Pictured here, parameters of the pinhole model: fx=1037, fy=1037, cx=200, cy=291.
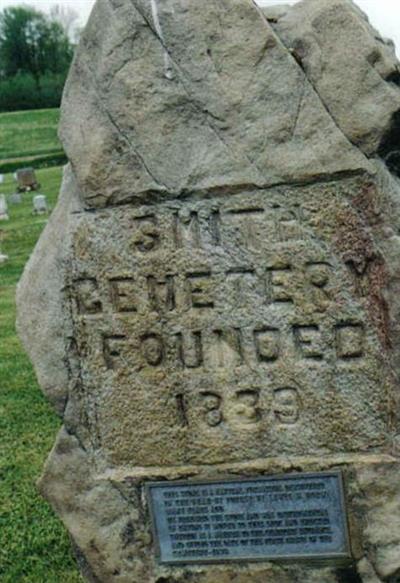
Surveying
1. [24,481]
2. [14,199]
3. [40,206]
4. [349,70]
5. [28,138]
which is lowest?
[28,138]

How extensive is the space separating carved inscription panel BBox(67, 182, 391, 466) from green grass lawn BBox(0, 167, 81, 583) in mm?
A: 1144

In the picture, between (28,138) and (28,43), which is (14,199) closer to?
(28,138)

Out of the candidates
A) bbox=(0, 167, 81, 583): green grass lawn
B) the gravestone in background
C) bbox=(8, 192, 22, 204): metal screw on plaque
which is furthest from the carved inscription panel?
bbox=(8, 192, 22, 204): metal screw on plaque

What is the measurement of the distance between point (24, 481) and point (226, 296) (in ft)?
8.39

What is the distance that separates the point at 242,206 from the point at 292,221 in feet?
0.61

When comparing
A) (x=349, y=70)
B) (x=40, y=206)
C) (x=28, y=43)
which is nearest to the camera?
(x=349, y=70)

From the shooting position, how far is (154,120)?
369 centimetres

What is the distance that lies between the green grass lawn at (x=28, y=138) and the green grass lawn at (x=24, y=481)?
24.6m

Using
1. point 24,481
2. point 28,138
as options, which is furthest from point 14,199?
point 28,138

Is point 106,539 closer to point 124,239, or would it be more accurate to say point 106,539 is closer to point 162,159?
point 124,239

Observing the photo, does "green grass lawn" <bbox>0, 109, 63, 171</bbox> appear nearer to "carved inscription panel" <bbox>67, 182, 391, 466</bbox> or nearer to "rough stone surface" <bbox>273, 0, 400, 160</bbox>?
"carved inscription panel" <bbox>67, 182, 391, 466</bbox>

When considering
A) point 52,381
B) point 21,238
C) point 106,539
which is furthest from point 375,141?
point 21,238

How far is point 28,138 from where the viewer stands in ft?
128

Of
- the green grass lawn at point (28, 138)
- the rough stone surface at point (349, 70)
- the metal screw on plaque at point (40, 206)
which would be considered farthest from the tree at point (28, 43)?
the rough stone surface at point (349, 70)
